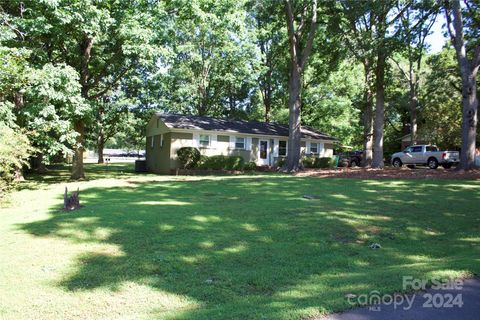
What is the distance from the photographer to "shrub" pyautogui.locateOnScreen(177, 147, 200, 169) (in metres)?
25.6

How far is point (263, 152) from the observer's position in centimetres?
3166

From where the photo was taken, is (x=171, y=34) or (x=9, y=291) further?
(x=171, y=34)

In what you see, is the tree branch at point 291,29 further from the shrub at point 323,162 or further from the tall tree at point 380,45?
the shrub at point 323,162

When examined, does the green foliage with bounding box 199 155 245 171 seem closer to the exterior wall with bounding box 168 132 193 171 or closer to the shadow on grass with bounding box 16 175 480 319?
the exterior wall with bounding box 168 132 193 171

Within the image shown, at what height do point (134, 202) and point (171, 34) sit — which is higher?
point (171, 34)

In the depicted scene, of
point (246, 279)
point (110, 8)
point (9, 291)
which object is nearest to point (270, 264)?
point (246, 279)

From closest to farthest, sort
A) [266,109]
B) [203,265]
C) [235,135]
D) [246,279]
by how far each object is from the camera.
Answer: [246,279], [203,265], [235,135], [266,109]

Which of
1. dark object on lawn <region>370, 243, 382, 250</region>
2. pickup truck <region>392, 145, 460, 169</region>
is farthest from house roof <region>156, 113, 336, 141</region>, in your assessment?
dark object on lawn <region>370, 243, 382, 250</region>

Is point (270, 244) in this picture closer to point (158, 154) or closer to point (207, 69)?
point (158, 154)

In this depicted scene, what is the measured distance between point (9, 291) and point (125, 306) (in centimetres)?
174

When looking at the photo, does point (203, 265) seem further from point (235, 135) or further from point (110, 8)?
point (235, 135)

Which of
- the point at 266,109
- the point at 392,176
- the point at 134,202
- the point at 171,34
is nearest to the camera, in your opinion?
the point at 134,202

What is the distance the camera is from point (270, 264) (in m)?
6.29

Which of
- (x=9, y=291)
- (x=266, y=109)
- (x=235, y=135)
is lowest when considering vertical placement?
(x=9, y=291)
